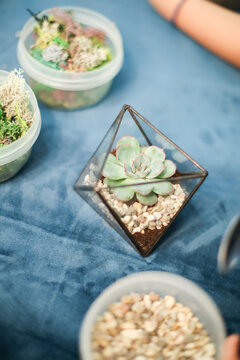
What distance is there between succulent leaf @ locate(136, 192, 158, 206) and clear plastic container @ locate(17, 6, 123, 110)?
39 centimetres

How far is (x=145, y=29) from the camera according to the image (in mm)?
1248

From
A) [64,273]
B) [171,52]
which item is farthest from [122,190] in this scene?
[171,52]

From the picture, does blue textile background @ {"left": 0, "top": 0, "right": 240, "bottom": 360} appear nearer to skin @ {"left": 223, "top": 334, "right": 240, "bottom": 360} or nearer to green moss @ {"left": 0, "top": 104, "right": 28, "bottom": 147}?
green moss @ {"left": 0, "top": 104, "right": 28, "bottom": 147}

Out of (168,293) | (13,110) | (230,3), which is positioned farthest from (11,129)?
(230,3)

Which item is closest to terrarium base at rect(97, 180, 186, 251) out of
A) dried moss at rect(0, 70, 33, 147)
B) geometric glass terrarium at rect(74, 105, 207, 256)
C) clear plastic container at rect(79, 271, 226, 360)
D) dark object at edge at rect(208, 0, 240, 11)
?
geometric glass terrarium at rect(74, 105, 207, 256)

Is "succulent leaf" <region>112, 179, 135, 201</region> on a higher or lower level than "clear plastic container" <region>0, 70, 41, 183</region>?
higher

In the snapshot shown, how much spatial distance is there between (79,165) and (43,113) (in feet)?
0.71

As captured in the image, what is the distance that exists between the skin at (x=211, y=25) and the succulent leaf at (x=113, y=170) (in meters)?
0.64

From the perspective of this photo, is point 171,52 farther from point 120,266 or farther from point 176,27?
point 120,266

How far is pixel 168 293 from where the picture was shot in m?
0.65

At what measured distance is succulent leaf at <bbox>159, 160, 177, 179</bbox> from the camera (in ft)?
2.48

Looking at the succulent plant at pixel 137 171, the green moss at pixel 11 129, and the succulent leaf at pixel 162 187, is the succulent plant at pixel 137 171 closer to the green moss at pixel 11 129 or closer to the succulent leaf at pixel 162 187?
the succulent leaf at pixel 162 187

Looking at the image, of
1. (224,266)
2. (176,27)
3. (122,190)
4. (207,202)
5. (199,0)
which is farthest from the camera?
(176,27)

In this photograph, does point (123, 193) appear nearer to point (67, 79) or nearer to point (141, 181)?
point (141, 181)
